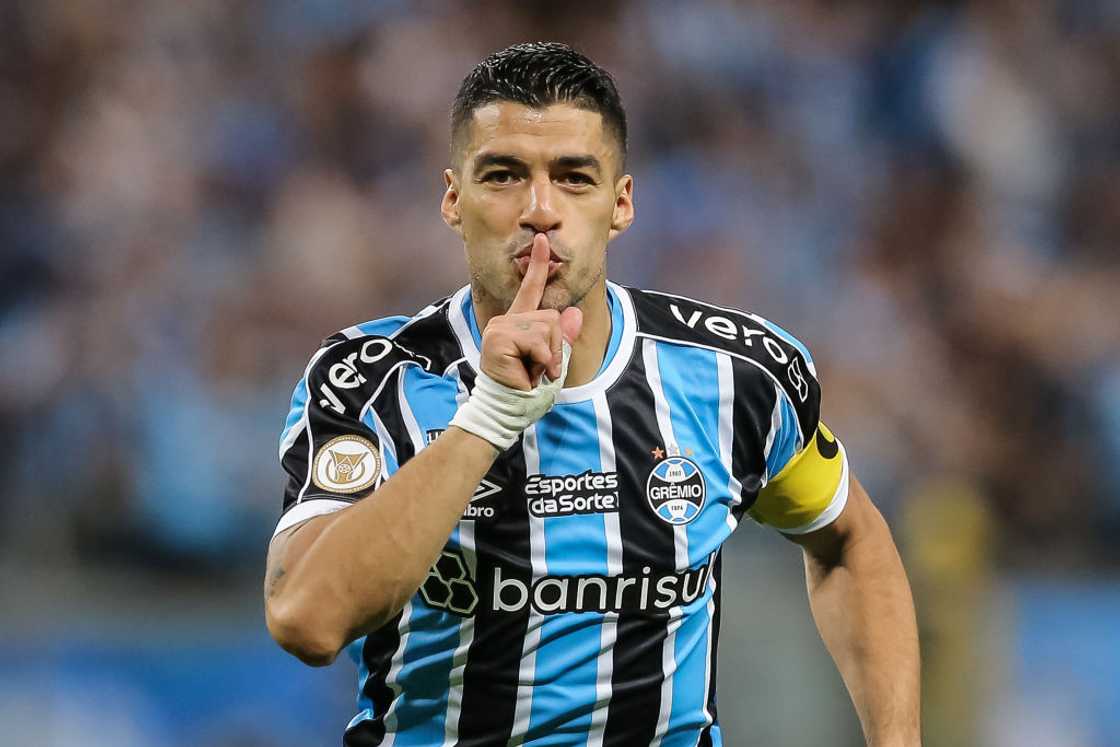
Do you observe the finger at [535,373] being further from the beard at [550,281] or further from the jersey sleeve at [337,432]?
the jersey sleeve at [337,432]

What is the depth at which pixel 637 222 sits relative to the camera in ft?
24.4

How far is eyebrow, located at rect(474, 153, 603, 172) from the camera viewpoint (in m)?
2.79

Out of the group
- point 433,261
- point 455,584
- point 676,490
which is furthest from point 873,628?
point 433,261

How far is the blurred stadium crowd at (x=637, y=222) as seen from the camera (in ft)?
22.0

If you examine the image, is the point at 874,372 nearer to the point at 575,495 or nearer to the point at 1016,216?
the point at 1016,216

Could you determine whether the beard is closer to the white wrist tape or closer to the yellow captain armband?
the white wrist tape

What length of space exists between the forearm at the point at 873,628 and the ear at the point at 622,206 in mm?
948

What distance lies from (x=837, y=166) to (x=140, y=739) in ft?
Result: 14.7

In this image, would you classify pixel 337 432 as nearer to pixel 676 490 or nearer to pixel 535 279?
pixel 535 279

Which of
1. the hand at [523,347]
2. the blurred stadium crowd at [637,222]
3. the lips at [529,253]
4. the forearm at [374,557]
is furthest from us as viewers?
the blurred stadium crowd at [637,222]

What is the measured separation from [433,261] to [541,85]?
4.45 m

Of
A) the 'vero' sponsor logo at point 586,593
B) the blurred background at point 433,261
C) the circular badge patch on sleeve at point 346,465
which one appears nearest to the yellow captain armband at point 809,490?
the 'vero' sponsor logo at point 586,593

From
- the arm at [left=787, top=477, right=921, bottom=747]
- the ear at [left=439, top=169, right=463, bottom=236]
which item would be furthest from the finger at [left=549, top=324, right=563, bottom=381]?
the arm at [left=787, top=477, right=921, bottom=747]

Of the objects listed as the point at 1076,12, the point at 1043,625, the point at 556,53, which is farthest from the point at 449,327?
the point at 1076,12
